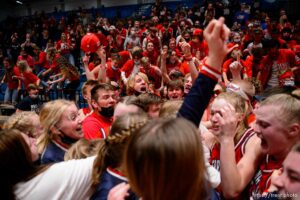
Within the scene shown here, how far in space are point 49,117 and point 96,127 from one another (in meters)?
0.68

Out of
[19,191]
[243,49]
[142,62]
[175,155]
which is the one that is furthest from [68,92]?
[175,155]

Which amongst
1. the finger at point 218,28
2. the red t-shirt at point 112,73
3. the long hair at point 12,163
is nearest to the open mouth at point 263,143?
the finger at point 218,28

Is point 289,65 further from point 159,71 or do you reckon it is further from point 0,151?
point 0,151

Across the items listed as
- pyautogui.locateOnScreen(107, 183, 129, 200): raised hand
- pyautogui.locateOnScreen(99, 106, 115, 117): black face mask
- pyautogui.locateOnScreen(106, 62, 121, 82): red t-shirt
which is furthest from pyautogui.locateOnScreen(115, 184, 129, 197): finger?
pyautogui.locateOnScreen(106, 62, 121, 82): red t-shirt

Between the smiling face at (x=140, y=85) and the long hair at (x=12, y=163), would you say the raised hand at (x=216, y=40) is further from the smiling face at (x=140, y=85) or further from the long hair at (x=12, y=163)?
the smiling face at (x=140, y=85)

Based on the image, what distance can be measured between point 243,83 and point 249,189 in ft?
4.53

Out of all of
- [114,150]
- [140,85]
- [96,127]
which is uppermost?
[114,150]

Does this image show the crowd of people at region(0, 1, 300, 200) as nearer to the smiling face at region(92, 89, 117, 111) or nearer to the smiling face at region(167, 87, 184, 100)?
the smiling face at region(92, 89, 117, 111)

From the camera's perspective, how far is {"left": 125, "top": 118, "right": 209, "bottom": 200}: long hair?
1152 millimetres

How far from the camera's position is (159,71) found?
21.1 feet

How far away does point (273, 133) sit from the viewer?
5.82 feet

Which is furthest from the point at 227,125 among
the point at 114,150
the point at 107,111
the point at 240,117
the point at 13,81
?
the point at 13,81

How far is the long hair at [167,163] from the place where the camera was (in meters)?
1.15

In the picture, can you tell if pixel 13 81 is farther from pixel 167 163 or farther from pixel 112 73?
pixel 167 163
